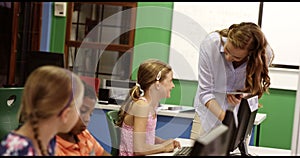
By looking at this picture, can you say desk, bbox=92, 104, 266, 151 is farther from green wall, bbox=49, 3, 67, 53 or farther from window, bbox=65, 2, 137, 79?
green wall, bbox=49, 3, 67, 53

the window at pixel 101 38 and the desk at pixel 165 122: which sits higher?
the window at pixel 101 38

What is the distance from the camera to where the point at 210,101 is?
209 cm

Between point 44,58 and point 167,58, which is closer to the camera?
point 44,58

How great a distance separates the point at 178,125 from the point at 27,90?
91.7 inches

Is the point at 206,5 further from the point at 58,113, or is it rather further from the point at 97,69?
the point at 58,113

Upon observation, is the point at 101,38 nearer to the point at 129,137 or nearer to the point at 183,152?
the point at 129,137

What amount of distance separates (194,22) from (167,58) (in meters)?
0.43

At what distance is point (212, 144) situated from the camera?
98cm

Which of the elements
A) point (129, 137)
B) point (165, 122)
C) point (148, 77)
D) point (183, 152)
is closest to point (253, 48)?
point (183, 152)

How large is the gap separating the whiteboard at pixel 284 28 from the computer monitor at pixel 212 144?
10.6 ft

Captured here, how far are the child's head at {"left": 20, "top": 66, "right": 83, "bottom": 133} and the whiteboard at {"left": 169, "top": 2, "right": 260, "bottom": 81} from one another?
10.6ft

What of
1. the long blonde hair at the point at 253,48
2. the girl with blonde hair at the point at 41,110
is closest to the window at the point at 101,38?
the long blonde hair at the point at 253,48

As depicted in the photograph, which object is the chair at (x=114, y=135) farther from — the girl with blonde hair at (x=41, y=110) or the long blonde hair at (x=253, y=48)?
the girl with blonde hair at (x=41, y=110)

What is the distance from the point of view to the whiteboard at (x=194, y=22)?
Answer: 14.1ft
